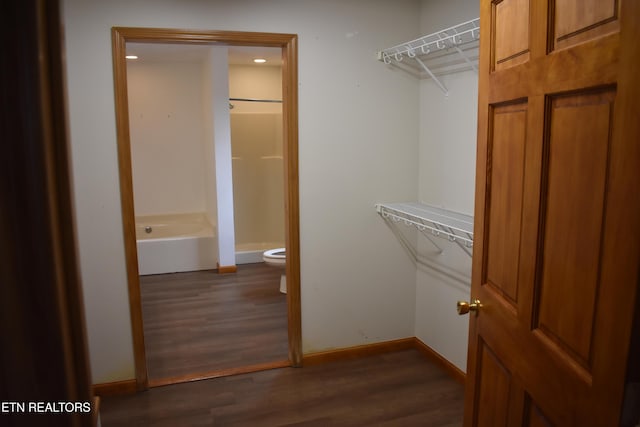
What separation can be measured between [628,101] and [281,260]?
3.85 m

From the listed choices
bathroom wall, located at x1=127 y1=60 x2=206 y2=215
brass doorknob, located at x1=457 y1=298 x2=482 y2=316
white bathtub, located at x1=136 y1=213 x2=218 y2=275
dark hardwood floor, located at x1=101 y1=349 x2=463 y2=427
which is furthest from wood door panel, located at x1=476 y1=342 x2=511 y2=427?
bathroom wall, located at x1=127 y1=60 x2=206 y2=215

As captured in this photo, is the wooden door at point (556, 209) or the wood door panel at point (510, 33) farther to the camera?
the wood door panel at point (510, 33)

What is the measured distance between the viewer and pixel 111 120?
2.54m

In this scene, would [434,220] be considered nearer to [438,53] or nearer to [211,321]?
[438,53]

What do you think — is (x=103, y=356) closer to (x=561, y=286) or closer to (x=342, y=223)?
(x=342, y=223)

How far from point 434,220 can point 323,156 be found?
0.83 metres

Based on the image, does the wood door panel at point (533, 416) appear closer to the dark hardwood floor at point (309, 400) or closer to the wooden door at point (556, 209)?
the wooden door at point (556, 209)

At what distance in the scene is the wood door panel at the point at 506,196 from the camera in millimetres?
1232

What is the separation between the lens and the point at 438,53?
2812 mm

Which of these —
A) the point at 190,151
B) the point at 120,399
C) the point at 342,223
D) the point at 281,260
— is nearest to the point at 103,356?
the point at 120,399

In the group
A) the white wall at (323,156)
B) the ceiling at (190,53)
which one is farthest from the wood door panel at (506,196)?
the ceiling at (190,53)

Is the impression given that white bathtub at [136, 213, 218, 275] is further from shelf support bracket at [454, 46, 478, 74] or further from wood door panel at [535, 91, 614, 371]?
wood door panel at [535, 91, 614, 371]

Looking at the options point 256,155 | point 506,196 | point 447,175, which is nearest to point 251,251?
point 256,155

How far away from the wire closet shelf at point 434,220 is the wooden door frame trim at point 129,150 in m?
0.63
